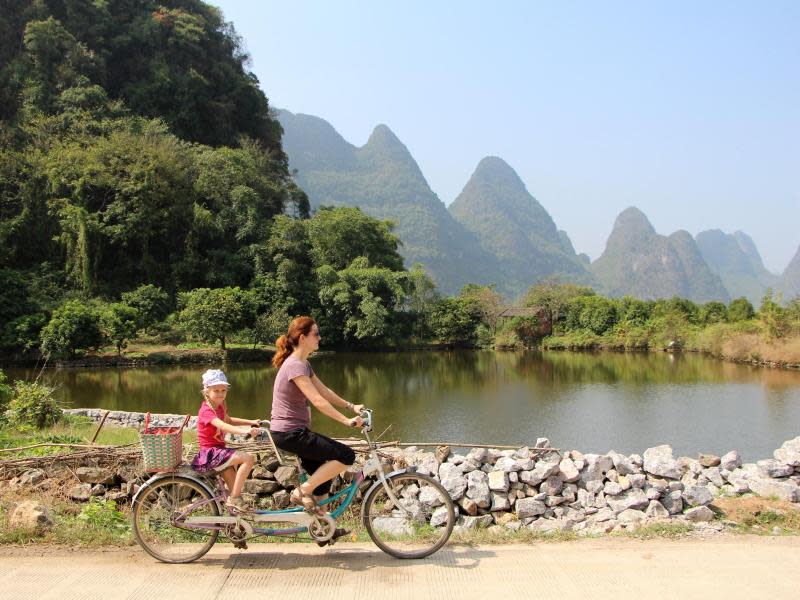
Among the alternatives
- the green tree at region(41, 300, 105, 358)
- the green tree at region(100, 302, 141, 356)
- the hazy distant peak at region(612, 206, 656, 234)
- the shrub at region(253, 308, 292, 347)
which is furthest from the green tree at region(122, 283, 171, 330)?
the hazy distant peak at region(612, 206, 656, 234)

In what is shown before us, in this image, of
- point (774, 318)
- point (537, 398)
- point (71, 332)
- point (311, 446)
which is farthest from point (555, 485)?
point (774, 318)

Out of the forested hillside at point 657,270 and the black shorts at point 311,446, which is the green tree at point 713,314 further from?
the forested hillside at point 657,270

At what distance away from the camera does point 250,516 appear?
393cm

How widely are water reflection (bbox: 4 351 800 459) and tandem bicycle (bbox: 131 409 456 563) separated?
31.9ft

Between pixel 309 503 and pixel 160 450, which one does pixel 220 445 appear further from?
pixel 309 503

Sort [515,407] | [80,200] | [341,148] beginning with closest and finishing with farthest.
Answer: [515,407] → [80,200] → [341,148]

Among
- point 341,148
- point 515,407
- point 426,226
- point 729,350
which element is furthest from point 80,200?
point 341,148

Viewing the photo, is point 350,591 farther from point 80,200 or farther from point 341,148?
point 341,148

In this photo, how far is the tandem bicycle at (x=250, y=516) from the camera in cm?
385

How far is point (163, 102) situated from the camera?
44375 mm

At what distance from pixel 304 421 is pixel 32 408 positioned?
924 centimetres

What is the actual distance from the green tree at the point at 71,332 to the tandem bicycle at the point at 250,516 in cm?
2630

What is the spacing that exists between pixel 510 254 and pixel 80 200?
397 feet

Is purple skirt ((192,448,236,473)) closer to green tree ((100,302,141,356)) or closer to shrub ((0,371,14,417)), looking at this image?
shrub ((0,371,14,417))
